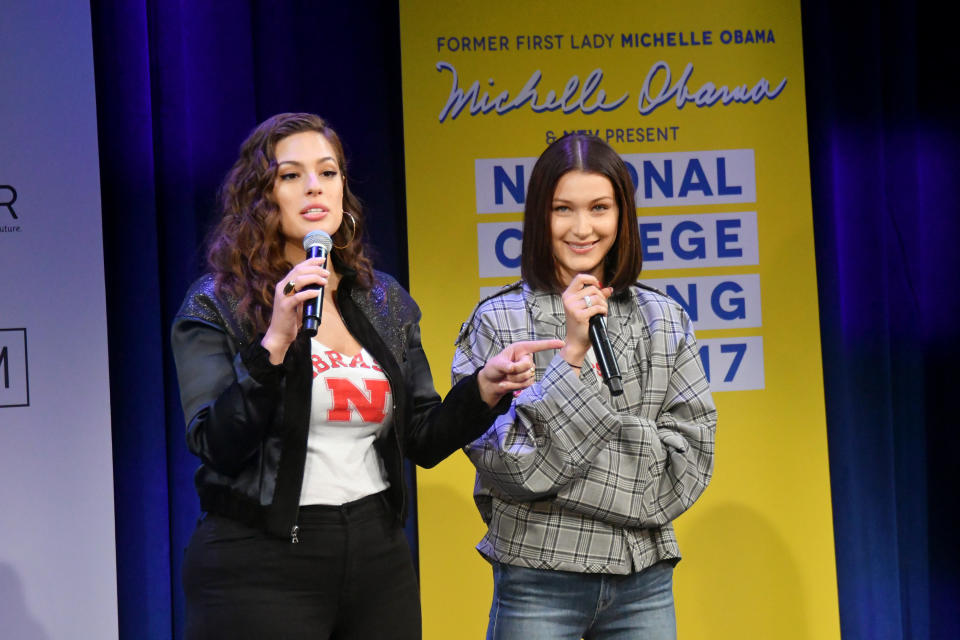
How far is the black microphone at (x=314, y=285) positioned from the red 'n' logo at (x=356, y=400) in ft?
0.68

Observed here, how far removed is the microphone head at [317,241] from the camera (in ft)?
5.28

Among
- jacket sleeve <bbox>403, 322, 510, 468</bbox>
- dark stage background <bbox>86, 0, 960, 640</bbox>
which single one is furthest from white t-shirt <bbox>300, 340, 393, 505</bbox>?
dark stage background <bbox>86, 0, 960, 640</bbox>

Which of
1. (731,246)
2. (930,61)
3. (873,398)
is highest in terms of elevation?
(930,61)

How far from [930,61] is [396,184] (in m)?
1.89

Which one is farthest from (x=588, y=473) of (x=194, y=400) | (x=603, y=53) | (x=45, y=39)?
(x=45, y=39)

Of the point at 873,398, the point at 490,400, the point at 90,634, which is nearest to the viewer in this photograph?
the point at 490,400

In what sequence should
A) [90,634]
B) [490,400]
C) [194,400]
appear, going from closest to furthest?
[194,400], [490,400], [90,634]

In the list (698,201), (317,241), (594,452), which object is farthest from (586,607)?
(698,201)

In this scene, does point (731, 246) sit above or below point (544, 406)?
above

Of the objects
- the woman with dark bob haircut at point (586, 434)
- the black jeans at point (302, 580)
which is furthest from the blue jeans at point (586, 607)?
the black jeans at point (302, 580)

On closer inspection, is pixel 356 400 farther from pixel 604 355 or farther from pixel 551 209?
pixel 551 209

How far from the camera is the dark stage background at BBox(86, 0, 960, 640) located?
9.64ft

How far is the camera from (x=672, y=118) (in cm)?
307

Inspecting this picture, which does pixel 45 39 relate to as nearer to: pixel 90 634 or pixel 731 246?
pixel 90 634
